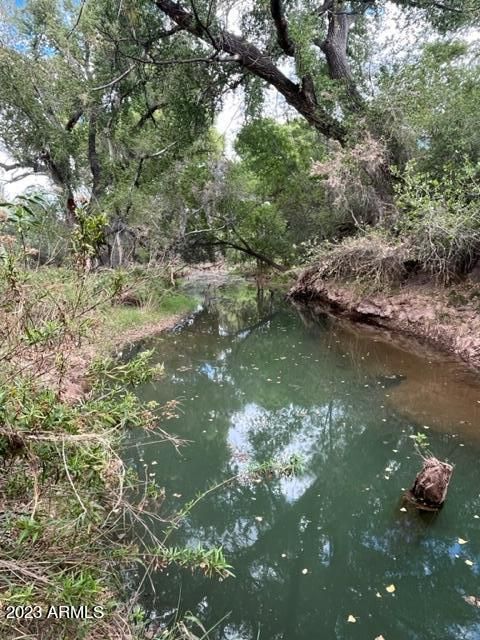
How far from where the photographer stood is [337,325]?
39.3 ft

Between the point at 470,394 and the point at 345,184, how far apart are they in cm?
675

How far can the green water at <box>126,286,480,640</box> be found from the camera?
3.04m

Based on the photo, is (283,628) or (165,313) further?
(165,313)

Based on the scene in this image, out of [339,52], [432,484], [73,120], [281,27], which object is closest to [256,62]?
[281,27]

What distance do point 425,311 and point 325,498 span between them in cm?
678

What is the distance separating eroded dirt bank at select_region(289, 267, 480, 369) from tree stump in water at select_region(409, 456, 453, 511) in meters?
4.35

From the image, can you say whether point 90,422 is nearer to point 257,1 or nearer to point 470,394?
point 470,394

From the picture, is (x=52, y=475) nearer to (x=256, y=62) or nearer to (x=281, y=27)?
(x=281, y=27)

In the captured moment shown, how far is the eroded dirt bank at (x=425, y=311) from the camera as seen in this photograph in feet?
27.6

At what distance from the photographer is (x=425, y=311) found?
981 cm

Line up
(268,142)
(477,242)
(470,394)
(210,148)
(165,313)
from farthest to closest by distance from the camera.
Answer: (268,142) < (210,148) < (165,313) < (477,242) < (470,394)

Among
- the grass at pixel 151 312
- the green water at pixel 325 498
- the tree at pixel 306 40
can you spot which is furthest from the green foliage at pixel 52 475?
the tree at pixel 306 40

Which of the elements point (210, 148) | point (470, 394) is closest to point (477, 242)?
point (470, 394)

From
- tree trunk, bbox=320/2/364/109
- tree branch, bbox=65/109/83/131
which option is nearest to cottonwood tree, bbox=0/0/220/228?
tree branch, bbox=65/109/83/131
